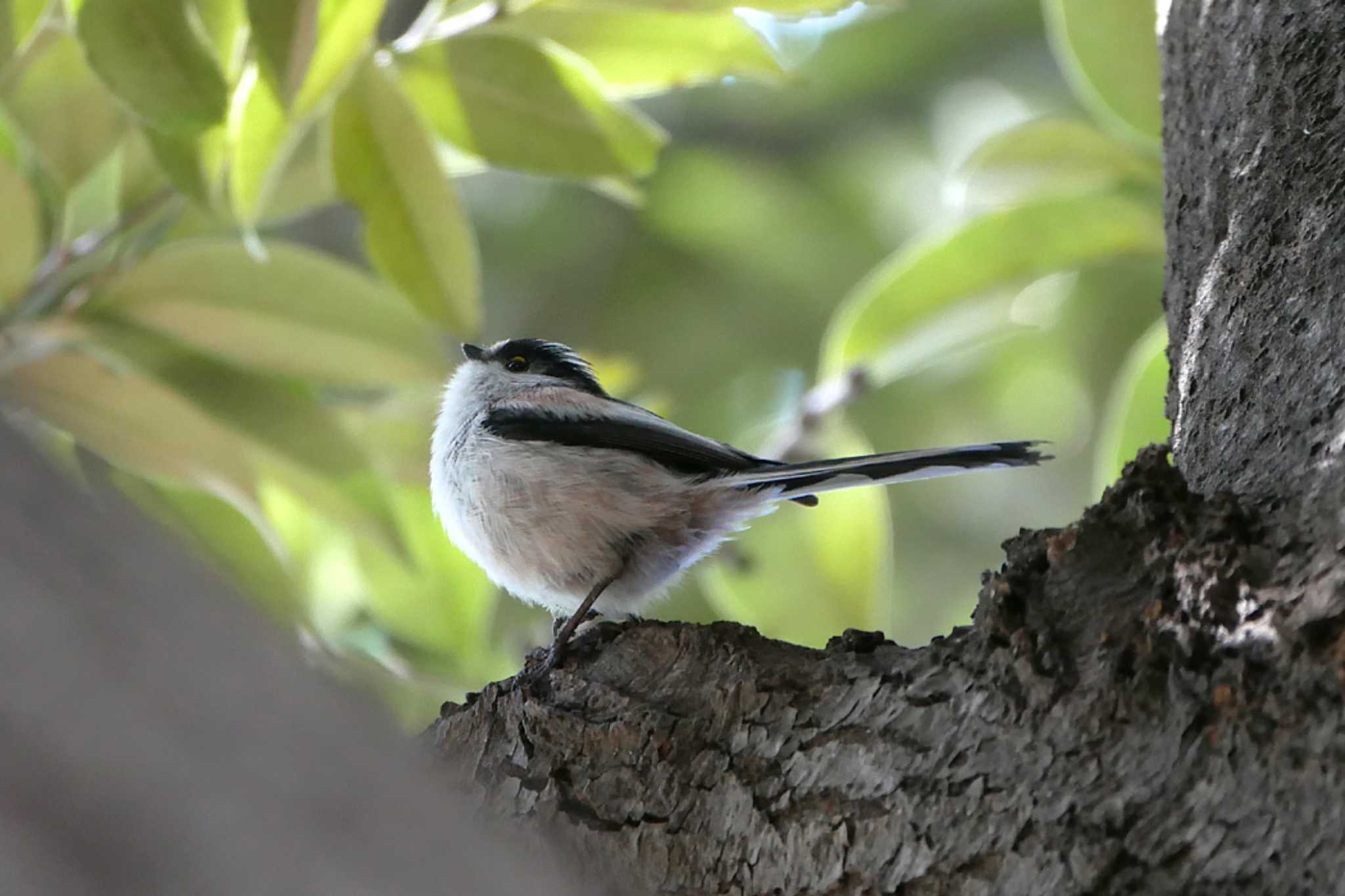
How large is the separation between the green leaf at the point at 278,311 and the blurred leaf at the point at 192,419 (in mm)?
Answer: 91

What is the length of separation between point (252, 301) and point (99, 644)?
2.23m

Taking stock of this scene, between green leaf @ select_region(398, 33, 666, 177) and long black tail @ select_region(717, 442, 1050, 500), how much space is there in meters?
0.75

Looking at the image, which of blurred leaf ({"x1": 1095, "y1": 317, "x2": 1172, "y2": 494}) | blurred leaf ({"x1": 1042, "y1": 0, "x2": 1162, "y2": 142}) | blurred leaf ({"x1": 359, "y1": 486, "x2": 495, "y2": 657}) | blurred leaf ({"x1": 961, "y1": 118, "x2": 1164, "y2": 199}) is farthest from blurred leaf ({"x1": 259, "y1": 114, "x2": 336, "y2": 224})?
blurred leaf ({"x1": 1095, "y1": 317, "x2": 1172, "y2": 494})

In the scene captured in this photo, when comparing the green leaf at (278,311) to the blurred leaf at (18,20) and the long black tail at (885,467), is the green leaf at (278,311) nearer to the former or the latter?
the blurred leaf at (18,20)

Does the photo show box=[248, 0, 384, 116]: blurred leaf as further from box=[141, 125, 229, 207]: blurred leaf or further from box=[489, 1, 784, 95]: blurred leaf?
box=[489, 1, 784, 95]: blurred leaf

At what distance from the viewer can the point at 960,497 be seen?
21.6ft

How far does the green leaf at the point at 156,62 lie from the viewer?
2.23 metres

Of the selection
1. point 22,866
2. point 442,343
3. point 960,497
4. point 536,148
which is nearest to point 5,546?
point 22,866

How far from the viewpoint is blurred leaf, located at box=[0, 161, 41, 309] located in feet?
8.65

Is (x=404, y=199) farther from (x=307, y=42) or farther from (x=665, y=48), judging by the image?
(x=665, y=48)

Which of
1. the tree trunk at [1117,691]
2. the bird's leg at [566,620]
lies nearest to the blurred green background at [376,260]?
the bird's leg at [566,620]

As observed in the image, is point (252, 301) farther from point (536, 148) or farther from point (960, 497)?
point (960, 497)

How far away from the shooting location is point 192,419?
2.78m

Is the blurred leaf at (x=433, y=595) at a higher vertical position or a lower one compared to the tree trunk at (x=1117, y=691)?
higher
